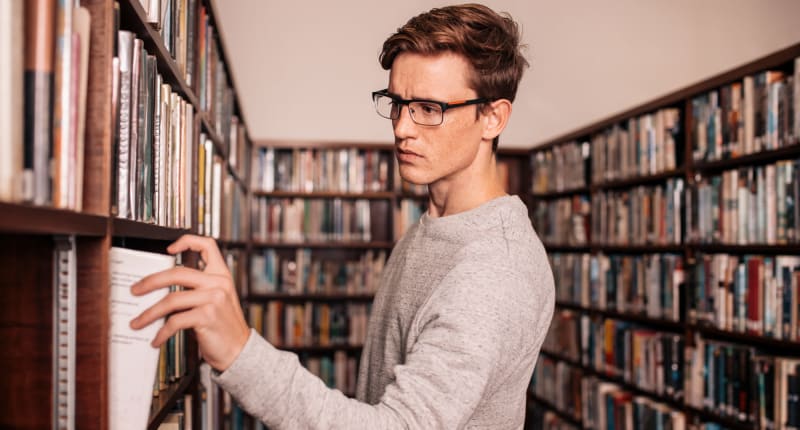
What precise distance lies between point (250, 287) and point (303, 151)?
99cm

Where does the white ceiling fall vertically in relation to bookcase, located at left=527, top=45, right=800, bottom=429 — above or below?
above

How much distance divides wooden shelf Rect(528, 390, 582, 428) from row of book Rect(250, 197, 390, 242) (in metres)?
1.53

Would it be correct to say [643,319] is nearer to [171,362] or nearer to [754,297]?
[754,297]

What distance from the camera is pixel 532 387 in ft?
14.0

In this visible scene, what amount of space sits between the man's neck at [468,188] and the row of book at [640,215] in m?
1.87

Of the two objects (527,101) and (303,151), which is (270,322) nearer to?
(303,151)

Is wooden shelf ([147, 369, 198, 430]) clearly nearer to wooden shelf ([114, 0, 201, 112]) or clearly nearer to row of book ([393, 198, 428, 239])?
wooden shelf ([114, 0, 201, 112])

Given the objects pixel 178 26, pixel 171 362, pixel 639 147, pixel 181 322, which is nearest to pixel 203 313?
pixel 181 322

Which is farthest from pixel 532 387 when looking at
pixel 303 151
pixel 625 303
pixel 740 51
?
pixel 740 51

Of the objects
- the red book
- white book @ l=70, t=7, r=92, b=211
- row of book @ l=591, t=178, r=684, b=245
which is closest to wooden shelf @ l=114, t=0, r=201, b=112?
white book @ l=70, t=7, r=92, b=211

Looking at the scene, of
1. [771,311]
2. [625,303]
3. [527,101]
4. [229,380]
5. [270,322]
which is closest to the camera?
[229,380]

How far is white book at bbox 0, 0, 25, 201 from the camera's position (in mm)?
554

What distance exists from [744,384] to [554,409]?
1.71 meters

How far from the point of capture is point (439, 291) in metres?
0.90
